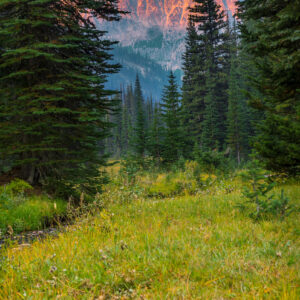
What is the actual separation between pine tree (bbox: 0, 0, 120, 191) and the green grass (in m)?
0.91

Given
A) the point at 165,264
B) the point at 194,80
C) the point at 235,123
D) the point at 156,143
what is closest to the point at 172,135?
the point at 156,143

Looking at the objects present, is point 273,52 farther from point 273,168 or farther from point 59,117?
point 59,117

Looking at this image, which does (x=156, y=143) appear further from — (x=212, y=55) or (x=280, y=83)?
(x=212, y=55)

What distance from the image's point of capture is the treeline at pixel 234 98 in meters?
5.34

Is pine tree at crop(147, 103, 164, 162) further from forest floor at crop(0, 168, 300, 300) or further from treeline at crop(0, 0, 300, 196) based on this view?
forest floor at crop(0, 168, 300, 300)

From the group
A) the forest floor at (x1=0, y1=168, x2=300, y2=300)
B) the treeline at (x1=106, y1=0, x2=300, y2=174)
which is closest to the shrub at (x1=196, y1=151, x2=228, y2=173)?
the treeline at (x1=106, y1=0, x2=300, y2=174)

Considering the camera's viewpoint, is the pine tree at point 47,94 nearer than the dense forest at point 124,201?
No

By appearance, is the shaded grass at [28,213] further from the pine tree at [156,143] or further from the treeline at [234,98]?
the pine tree at [156,143]

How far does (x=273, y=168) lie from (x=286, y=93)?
2.46 meters

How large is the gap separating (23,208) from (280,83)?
906 centimetres

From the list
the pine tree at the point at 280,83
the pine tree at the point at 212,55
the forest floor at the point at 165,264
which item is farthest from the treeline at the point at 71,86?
the pine tree at the point at 212,55

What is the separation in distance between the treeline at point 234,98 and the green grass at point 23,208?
547 cm

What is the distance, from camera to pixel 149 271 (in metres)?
2.62

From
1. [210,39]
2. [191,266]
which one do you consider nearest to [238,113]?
[210,39]
